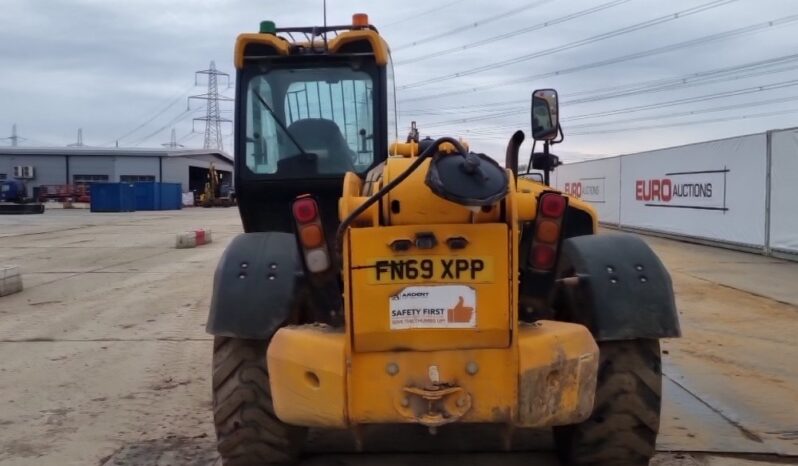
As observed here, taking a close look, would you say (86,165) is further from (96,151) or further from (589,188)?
(589,188)

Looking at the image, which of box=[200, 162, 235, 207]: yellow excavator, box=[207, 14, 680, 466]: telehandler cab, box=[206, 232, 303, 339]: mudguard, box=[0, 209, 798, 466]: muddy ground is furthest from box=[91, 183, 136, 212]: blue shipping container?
box=[206, 232, 303, 339]: mudguard

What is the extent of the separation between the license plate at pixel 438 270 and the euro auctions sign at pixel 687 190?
15927 mm

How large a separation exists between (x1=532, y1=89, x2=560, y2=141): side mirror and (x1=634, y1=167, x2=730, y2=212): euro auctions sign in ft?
47.4

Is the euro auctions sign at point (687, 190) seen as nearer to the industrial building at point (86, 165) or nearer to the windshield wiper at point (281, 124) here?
the windshield wiper at point (281, 124)

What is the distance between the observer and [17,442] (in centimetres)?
505

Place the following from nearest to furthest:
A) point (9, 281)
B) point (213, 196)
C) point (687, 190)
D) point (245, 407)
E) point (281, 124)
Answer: point (245, 407) → point (281, 124) → point (9, 281) → point (687, 190) → point (213, 196)

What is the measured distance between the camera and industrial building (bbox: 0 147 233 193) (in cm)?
6353

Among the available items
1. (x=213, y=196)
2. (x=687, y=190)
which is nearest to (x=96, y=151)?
(x=213, y=196)

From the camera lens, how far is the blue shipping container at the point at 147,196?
5159 cm

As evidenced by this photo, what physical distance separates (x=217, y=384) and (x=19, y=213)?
44.0 metres

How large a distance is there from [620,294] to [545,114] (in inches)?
51.8

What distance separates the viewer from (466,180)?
10.4 ft

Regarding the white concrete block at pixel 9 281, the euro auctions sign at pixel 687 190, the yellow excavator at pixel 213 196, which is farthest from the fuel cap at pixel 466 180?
the yellow excavator at pixel 213 196

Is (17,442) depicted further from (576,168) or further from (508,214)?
(576,168)
